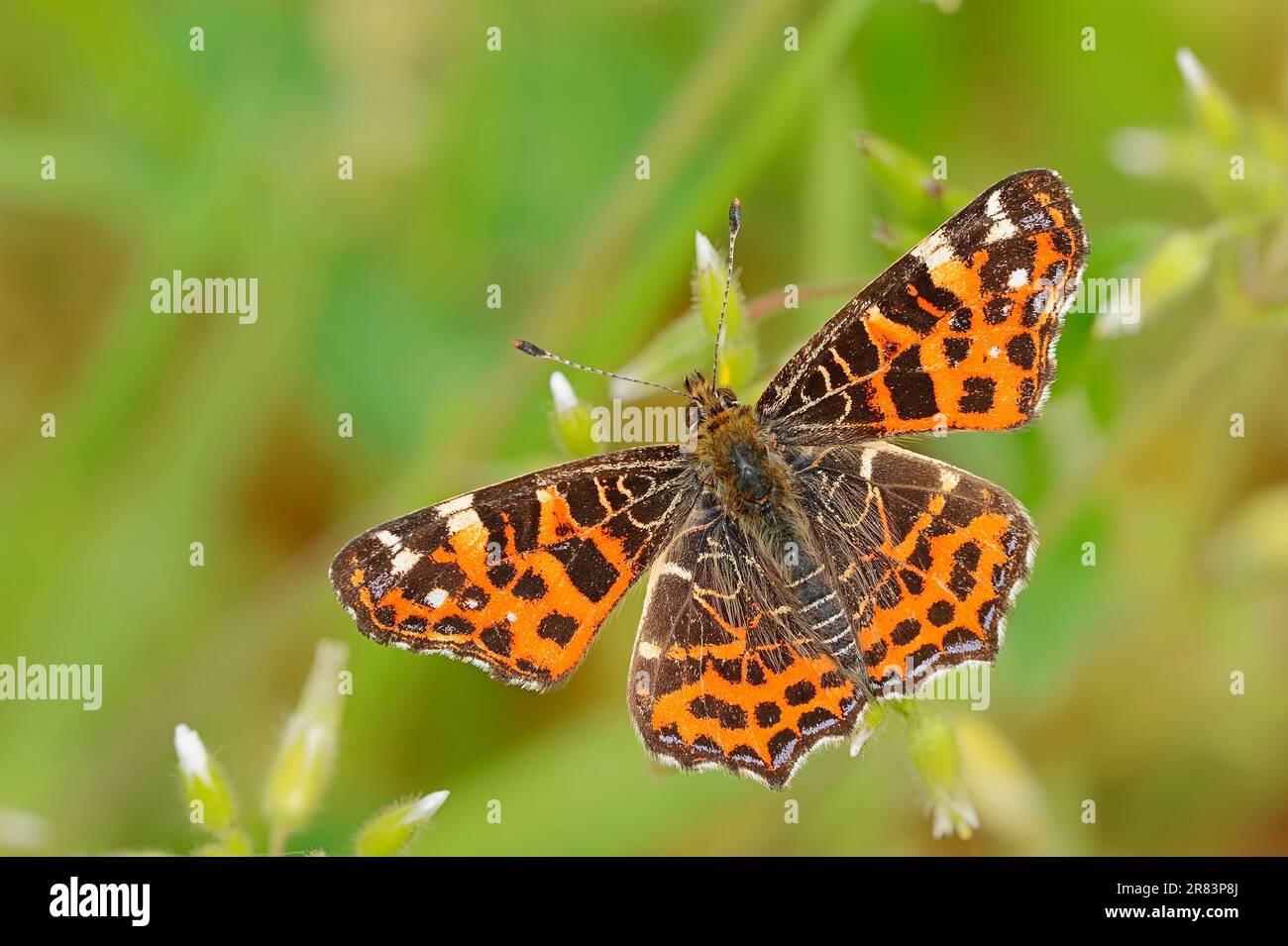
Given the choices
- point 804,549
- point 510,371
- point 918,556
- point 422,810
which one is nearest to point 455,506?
point 422,810

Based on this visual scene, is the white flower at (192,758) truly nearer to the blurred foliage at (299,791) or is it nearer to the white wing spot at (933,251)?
the blurred foliage at (299,791)

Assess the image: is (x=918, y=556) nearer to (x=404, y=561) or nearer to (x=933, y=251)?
(x=933, y=251)

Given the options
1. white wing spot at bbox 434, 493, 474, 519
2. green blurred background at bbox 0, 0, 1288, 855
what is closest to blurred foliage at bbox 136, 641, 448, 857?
white wing spot at bbox 434, 493, 474, 519

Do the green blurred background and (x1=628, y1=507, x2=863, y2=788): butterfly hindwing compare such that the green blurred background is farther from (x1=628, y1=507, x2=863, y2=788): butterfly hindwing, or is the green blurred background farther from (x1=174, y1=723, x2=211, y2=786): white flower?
(x1=174, y1=723, x2=211, y2=786): white flower

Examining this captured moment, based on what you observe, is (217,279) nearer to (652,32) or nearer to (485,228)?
(485,228)
